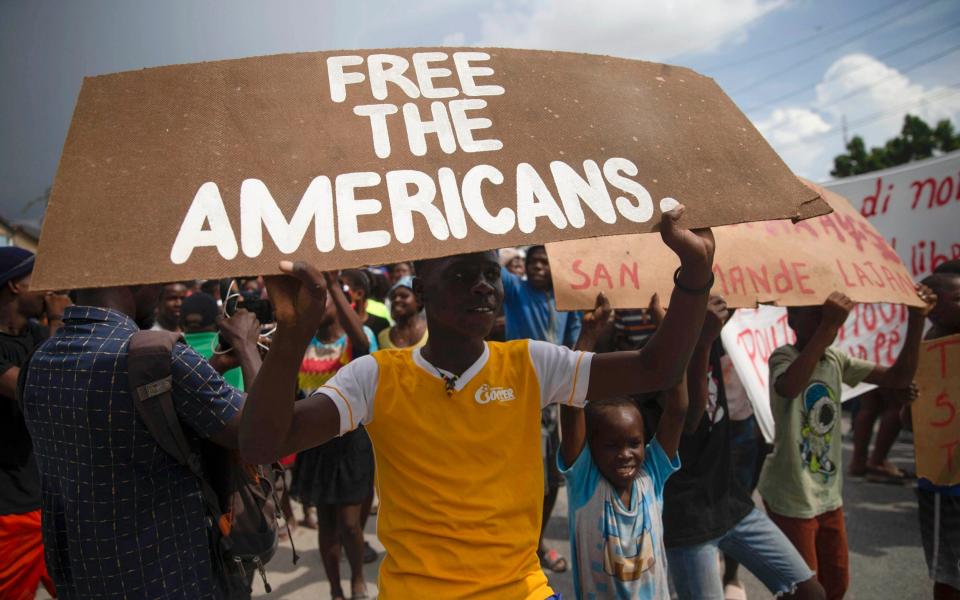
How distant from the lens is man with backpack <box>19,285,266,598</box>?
2.05 m

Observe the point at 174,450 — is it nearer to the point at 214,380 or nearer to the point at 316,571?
the point at 214,380

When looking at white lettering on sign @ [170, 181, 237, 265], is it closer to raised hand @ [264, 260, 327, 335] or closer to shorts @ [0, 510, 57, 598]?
raised hand @ [264, 260, 327, 335]

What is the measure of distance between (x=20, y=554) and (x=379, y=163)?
2.65m

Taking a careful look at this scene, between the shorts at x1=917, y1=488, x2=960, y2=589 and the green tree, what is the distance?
96.5 ft

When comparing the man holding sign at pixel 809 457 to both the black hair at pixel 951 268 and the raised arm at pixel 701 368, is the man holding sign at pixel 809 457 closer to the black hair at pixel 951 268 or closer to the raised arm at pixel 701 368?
the black hair at pixel 951 268

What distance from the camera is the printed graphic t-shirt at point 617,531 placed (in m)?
2.54

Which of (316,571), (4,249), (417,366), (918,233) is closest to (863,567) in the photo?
(918,233)

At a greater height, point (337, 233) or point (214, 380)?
point (337, 233)

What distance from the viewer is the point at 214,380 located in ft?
6.88

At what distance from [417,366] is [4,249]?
7.55ft

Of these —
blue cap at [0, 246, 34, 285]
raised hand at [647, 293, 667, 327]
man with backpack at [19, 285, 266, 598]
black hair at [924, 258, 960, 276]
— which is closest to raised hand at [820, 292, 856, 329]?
raised hand at [647, 293, 667, 327]

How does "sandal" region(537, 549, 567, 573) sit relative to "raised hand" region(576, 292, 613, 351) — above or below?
below

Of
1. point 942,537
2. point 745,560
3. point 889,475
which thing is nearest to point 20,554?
point 745,560

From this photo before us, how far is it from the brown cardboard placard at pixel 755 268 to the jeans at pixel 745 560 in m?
1.02
